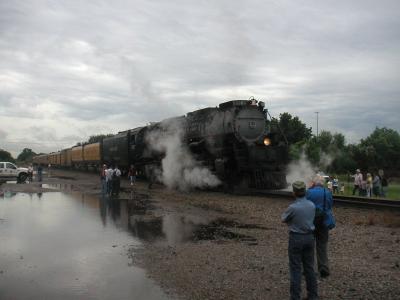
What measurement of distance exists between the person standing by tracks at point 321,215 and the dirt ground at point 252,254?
11.6 inches

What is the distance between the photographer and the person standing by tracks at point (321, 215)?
6875mm

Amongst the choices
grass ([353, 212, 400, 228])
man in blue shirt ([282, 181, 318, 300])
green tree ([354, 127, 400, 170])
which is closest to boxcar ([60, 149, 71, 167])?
green tree ([354, 127, 400, 170])

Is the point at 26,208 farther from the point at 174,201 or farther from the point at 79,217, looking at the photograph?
the point at 174,201

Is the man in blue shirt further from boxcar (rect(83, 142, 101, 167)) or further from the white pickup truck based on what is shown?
boxcar (rect(83, 142, 101, 167))

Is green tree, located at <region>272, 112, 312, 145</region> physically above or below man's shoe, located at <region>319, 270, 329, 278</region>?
above

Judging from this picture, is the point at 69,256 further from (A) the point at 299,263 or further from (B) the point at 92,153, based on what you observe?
(B) the point at 92,153

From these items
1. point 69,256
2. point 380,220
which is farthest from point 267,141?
point 69,256

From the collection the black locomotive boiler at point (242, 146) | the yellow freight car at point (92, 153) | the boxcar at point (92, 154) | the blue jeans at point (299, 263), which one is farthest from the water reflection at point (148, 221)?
the yellow freight car at point (92, 153)

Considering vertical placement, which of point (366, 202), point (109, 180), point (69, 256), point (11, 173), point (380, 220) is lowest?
point (69, 256)

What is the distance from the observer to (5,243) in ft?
32.9

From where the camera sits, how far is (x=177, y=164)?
2431cm

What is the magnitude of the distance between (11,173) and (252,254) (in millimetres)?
32772

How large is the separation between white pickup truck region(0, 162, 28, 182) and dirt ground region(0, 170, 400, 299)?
25040 millimetres

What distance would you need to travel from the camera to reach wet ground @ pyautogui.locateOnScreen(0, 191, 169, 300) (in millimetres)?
6590
